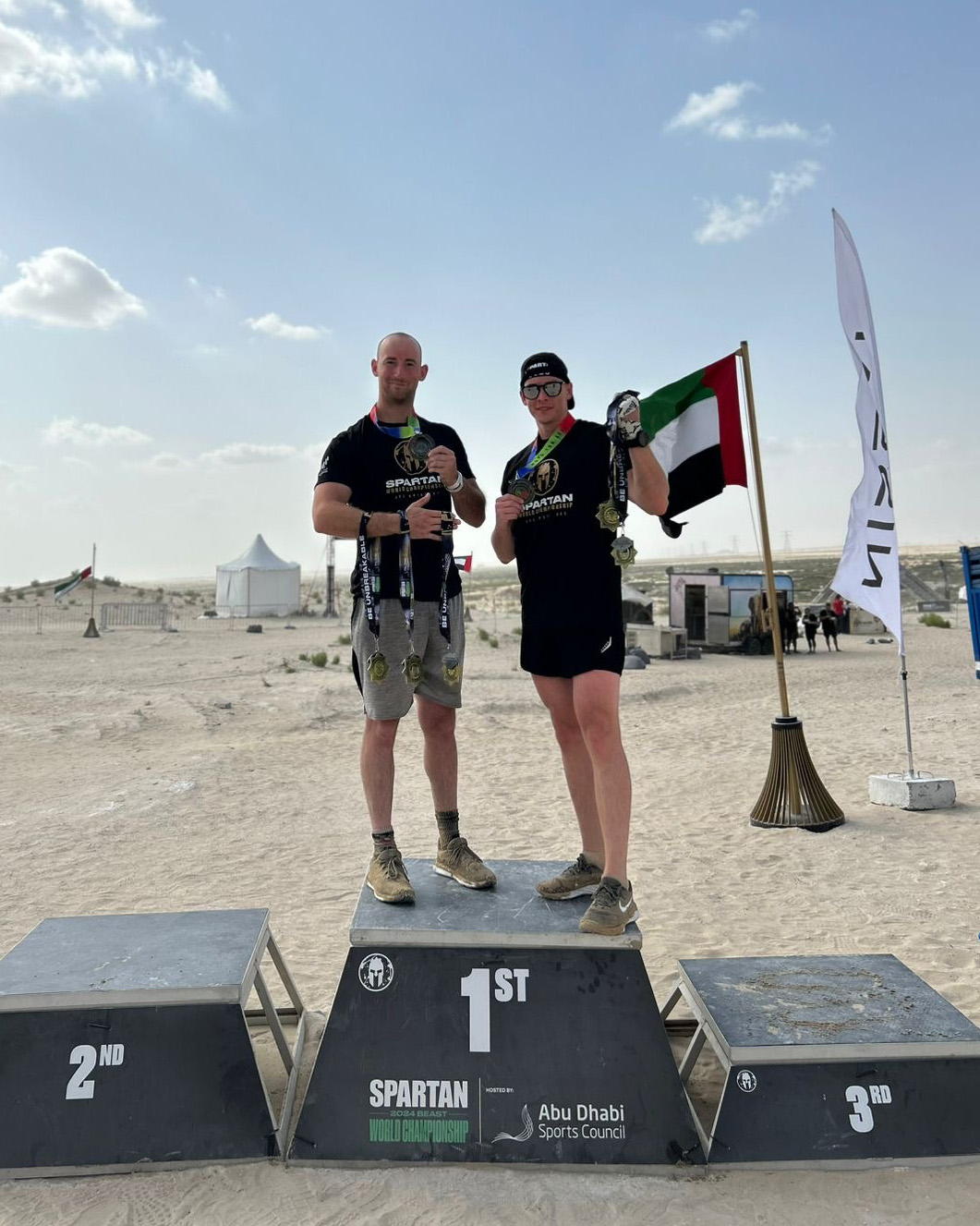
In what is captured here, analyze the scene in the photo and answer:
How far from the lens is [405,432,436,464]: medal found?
10.9 feet

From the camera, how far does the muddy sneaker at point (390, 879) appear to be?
121 inches

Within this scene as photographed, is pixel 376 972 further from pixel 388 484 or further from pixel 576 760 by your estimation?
pixel 388 484

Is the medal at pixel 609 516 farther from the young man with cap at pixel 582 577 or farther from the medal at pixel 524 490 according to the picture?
the medal at pixel 524 490

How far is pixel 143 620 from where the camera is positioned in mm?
34750

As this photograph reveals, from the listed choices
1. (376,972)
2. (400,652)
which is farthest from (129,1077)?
(400,652)

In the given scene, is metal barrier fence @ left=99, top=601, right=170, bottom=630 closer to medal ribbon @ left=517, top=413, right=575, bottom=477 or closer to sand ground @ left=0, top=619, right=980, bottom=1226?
sand ground @ left=0, top=619, right=980, bottom=1226

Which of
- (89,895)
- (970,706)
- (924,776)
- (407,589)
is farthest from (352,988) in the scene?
(970,706)

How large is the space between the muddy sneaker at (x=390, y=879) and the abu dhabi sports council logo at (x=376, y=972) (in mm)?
296

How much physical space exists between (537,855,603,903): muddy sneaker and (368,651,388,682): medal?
0.97m

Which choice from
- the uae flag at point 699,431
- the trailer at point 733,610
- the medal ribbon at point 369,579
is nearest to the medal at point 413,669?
the medal ribbon at point 369,579

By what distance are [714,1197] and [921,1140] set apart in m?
0.68

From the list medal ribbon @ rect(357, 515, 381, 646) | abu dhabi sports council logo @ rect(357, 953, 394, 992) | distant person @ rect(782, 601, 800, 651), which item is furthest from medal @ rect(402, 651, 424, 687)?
distant person @ rect(782, 601, 800, 651)

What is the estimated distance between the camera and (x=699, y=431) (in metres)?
6.59

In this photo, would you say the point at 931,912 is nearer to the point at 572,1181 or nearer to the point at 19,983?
the point at 572,1181
